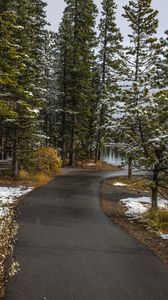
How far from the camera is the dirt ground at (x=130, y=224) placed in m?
11.0

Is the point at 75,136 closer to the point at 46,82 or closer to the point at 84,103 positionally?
the point at 84,103

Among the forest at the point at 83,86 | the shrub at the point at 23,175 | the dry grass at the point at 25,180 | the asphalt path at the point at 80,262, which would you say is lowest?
the asphalt path at the point at 80,262

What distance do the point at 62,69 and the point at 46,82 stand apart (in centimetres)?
671

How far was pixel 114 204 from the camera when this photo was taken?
1948 cm

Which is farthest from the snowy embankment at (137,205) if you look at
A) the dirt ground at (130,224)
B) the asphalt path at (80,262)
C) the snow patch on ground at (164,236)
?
the snow patch on ground at (164,236)

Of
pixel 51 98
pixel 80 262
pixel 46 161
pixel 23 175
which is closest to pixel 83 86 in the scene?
pixel 51 98

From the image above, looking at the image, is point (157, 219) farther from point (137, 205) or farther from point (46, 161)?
point (46, 161)

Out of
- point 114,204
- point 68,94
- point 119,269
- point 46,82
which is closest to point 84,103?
point 68,94

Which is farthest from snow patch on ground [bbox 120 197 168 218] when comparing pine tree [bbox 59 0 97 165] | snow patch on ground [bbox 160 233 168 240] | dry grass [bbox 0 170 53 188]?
pine tree [bbox 59 0 97 165]

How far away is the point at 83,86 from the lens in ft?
136


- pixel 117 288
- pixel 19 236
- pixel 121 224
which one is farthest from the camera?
pixel 121 224

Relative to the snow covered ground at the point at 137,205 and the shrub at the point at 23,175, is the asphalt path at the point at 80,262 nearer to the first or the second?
the snow covered ground at the point at 137,205

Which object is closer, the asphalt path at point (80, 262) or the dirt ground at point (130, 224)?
the asphalt path at point (80, 262)

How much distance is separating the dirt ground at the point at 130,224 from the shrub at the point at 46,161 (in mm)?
7913
